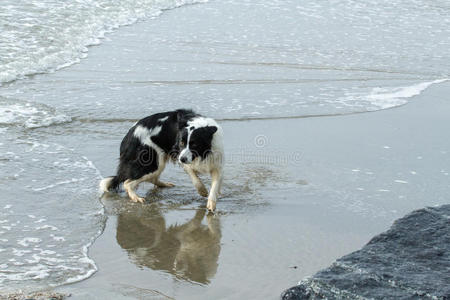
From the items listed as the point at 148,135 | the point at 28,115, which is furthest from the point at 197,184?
the point at 28,115

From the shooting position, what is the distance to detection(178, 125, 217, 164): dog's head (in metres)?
7.15

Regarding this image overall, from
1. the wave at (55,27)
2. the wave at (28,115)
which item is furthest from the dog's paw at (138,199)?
the wave at (55,27)

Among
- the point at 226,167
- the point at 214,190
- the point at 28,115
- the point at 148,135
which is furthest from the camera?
the point at 28,115

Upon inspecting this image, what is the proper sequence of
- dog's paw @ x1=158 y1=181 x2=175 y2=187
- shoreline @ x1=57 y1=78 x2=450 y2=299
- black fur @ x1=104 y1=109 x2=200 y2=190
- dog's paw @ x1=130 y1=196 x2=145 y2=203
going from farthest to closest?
dog's paw @ x1=158 y1=181 x2=175 y2=187, black fur @ x1=104 y1=109 x2=200 y2=190, dog's paw @ x1=130 y1=196 x2=145 y2=203, shoreline @ x1=57 y1=78 x2=450 y2=299

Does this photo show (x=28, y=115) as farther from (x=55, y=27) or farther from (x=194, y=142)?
(x=55, y=27)

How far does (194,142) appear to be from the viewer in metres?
7.20

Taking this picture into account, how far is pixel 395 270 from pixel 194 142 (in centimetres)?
316

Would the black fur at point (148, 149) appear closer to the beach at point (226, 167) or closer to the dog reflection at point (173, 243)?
the beach at point (226, 167)

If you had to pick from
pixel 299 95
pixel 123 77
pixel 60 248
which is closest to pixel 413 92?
pixel 299 95

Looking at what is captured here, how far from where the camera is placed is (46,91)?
1115 cm

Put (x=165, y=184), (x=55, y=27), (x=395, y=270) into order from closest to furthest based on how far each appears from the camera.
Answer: (x=395, y=270) < (x=165, y=184) < (x=55, y=27)

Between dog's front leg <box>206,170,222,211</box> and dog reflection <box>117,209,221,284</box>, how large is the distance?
0.34ft

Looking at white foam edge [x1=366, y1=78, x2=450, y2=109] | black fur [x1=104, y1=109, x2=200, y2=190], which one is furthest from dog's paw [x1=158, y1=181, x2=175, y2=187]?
white foam edge [x1=366, y1=78, x2=450, y2=109]

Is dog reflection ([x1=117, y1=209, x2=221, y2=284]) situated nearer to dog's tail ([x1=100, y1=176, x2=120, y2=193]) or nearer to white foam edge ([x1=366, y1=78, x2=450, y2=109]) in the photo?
dog's tail ([x1=100, y1=176, x2=120, y2=193])
